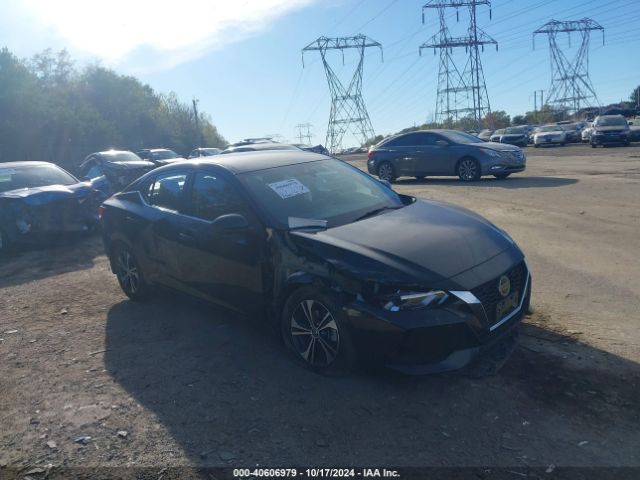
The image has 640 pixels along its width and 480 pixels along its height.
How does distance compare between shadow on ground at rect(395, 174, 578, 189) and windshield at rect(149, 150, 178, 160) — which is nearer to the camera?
→ shadow on ground at rect(395, 174, 578, 189)

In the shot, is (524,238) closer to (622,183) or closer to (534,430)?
(534,430)

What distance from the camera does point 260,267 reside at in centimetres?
436

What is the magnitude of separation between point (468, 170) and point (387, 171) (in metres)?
2.79

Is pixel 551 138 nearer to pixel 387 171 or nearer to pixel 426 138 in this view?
pixel 387 171

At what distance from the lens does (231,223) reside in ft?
14.4

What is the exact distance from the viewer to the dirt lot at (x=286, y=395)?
3205 millimetres

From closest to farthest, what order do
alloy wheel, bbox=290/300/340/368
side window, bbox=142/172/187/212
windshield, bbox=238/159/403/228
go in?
alloy wheel, bbox=290/300/340/368, windshield, bbox=238/159/403/228, side window, bbox=142/172/187/212

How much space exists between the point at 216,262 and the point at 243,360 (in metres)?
0.88

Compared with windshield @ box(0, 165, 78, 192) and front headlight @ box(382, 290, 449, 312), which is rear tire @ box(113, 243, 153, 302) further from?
windshield @ box(0, 165, 78, 192)

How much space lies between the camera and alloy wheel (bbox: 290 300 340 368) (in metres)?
3.92

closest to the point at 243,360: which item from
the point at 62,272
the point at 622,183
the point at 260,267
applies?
the point at 260,267

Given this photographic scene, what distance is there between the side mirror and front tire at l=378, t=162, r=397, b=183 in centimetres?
1281

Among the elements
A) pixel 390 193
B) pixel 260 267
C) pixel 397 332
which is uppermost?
pixel 390 193

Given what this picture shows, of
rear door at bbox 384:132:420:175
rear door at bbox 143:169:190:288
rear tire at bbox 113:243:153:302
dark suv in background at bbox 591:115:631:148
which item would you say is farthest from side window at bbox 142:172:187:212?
dark suv in background at bbox 591:115:631:148
